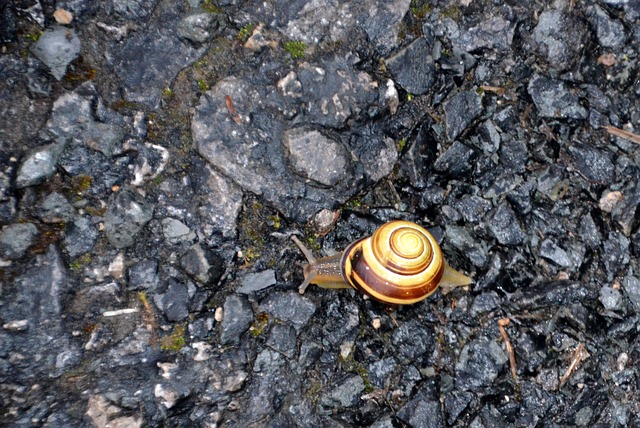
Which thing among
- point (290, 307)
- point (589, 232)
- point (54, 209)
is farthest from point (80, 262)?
point (589, 232)

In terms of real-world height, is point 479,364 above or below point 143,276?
below

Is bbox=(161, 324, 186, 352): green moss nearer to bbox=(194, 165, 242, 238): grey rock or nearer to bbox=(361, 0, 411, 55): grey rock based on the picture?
bbox=(194, 165, 242, 238): grey rock

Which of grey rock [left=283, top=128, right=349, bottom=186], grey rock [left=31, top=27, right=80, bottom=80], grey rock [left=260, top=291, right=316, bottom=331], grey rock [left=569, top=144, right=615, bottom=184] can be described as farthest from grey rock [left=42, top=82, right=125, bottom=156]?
grey rock [left=569, top=144, right=615, bottom=184]

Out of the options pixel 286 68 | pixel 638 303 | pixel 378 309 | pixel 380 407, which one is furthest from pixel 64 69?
pixel 638 303

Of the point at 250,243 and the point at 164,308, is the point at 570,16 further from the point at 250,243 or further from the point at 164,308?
the point at 164,308

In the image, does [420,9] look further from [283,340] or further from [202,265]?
[283,340]

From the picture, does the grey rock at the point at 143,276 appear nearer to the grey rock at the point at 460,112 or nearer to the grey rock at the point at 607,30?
the grey rock at the point at 460,112
